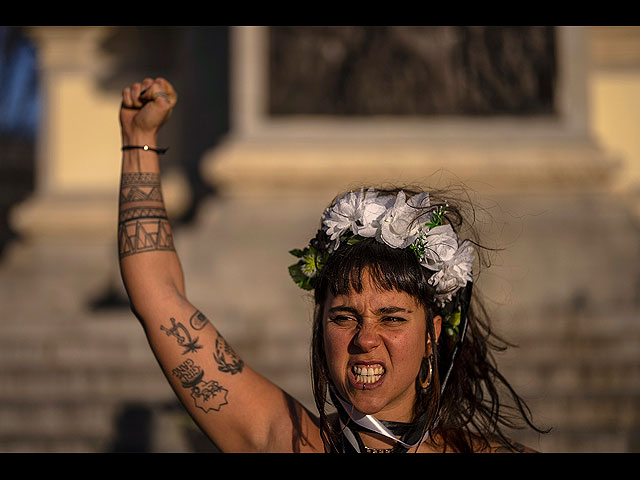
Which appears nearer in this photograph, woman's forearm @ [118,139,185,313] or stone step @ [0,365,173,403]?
woman's forearm @ [118,139,185,313]

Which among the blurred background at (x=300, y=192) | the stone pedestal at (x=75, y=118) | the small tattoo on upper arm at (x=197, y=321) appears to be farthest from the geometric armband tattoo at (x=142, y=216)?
the stone pedestal at (x=75, y=118)

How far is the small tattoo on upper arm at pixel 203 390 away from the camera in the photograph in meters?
2.18

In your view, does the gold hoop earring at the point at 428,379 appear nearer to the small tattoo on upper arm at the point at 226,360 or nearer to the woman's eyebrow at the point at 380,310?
the woman's eyebrow at the point at 380,310

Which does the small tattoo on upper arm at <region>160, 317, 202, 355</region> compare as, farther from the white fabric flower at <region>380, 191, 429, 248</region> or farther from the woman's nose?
the white fabric flower at <region>380, 191, 429, 248</region>

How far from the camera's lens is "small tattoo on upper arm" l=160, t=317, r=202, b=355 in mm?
2199

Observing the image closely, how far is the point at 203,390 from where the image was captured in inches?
85.9

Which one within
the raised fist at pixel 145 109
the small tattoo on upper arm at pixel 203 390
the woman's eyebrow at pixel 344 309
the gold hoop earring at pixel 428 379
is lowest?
the small tattoo on upper arm at pixel 203 390

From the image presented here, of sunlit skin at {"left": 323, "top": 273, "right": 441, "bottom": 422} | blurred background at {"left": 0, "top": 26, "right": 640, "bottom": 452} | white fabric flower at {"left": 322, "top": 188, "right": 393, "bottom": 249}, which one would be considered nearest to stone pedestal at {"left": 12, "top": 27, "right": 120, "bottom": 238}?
blurred background at {"left": 0, "top": 26, "right": 640, "bottom": 452}

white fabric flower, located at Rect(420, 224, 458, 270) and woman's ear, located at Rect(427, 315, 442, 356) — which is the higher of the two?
white fabric flower, located at Rect(420, 224, 458, 270)

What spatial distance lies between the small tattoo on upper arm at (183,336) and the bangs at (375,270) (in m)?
0.39

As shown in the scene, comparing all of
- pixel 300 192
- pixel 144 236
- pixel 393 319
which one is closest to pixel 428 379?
pixel 393 319

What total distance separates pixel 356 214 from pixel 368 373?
0.44 meters

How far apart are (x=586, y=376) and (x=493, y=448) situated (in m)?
4.32
